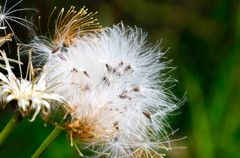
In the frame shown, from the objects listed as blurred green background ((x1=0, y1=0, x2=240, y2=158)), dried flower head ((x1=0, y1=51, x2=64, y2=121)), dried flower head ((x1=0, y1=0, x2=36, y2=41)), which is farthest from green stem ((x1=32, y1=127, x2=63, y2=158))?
blurred green background ((x1=0, y1=0, x2=240, y2=158))

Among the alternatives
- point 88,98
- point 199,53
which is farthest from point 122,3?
point 88,98

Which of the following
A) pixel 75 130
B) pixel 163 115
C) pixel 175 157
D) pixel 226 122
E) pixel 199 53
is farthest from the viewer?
pixel 199 53

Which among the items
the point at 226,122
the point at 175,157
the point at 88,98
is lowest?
the point at 175,157

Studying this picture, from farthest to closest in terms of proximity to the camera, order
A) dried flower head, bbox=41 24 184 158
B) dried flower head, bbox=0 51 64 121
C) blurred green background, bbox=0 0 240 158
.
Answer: blurred green background, bbox=0 0 240 158 → dried flower head, bbox=41 24 184 158 → dried flower head, bbox=0 51 64 121

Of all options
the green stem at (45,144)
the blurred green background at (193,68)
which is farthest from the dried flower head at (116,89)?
the blurred green background at (193,68)

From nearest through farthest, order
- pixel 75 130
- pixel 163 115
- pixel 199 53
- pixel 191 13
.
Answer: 1. pixel 75 130
2. pixel 163 115
3. pixel 199 53
4. pixel 191 13

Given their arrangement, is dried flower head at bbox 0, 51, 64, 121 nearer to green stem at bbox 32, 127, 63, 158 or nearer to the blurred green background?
green stem at bbox 32, 127, 63, 158

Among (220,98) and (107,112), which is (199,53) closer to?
(220,98)
